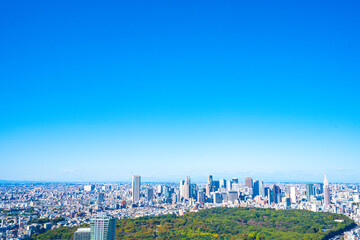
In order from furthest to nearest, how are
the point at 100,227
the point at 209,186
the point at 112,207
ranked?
1. the point at 209,186
2. the point at 112,207
3. the point at 100,227

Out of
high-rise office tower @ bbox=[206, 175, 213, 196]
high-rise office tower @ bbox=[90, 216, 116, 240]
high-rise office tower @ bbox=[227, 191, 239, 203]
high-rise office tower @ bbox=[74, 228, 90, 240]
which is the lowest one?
high-rise office tower @ bbox=[227, 191, 239, 203]

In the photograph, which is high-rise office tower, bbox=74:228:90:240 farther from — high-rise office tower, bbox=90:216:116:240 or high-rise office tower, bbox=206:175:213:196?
high-rise office tower, bbox=206:175:213:196

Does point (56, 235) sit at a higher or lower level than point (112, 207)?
higher

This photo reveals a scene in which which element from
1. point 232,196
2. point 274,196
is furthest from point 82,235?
point 274,196

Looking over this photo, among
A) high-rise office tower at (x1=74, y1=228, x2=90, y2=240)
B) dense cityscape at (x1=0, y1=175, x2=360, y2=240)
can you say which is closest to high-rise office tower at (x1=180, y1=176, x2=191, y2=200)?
dense cityscape at (x1=0, y1=175, x2=360, y2=240)

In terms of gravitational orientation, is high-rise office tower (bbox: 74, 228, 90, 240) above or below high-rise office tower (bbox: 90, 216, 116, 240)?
below

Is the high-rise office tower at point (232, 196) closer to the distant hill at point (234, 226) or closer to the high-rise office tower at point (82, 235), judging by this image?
the distant hill at point (234, 226)

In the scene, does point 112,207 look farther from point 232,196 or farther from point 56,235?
point 232,196

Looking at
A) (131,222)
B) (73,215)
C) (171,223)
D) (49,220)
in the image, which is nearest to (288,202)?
(171,223)
